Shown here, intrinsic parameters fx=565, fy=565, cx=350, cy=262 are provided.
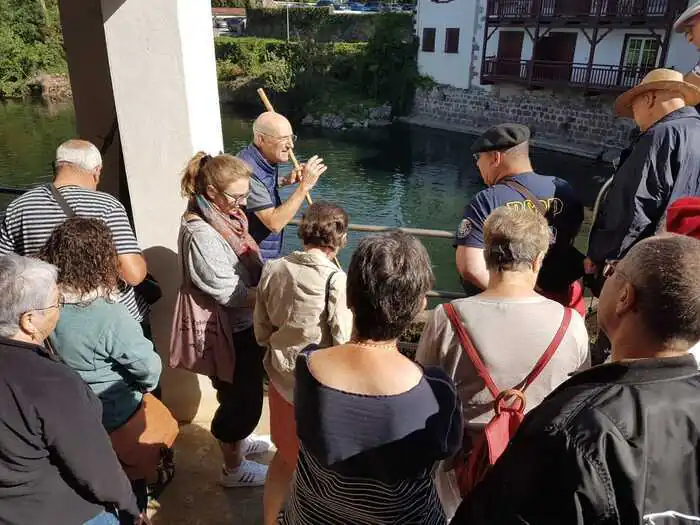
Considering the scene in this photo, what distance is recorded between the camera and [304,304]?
1.98 m

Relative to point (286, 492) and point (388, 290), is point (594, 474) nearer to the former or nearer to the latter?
point (388, 290)

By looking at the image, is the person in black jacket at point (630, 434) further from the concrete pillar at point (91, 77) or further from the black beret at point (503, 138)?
the concrete pillar at point (91, 77)

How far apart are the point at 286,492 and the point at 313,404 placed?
0.99 m

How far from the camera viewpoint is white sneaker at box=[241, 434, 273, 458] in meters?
2.96

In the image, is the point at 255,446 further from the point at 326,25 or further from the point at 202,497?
the point at 326,25

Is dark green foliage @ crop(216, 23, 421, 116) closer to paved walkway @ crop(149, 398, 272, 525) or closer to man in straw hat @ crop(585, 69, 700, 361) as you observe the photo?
man in straw hat @ crop(585, 69, 700, 361)

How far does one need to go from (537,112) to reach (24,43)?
31.7 m

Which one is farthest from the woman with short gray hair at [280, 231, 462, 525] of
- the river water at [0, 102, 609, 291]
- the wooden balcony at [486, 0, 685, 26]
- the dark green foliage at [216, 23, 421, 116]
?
the dark green foliage at [216, 23, 421, 116]

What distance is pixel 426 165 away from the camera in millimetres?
25391

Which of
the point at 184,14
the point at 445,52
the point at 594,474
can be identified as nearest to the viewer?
the point at 594,474

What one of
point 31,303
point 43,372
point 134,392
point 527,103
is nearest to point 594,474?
point 43,372

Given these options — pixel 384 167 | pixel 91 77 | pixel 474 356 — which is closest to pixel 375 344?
pixel 474 356

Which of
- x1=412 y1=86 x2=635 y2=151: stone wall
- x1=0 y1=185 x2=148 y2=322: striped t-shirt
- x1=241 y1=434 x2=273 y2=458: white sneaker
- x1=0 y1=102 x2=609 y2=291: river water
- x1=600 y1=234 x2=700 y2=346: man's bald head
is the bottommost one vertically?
x1=0 y1=102 x2=609 y2=291: river water

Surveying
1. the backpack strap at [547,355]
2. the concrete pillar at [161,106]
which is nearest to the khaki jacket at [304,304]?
the backpack strap at [547,355]
